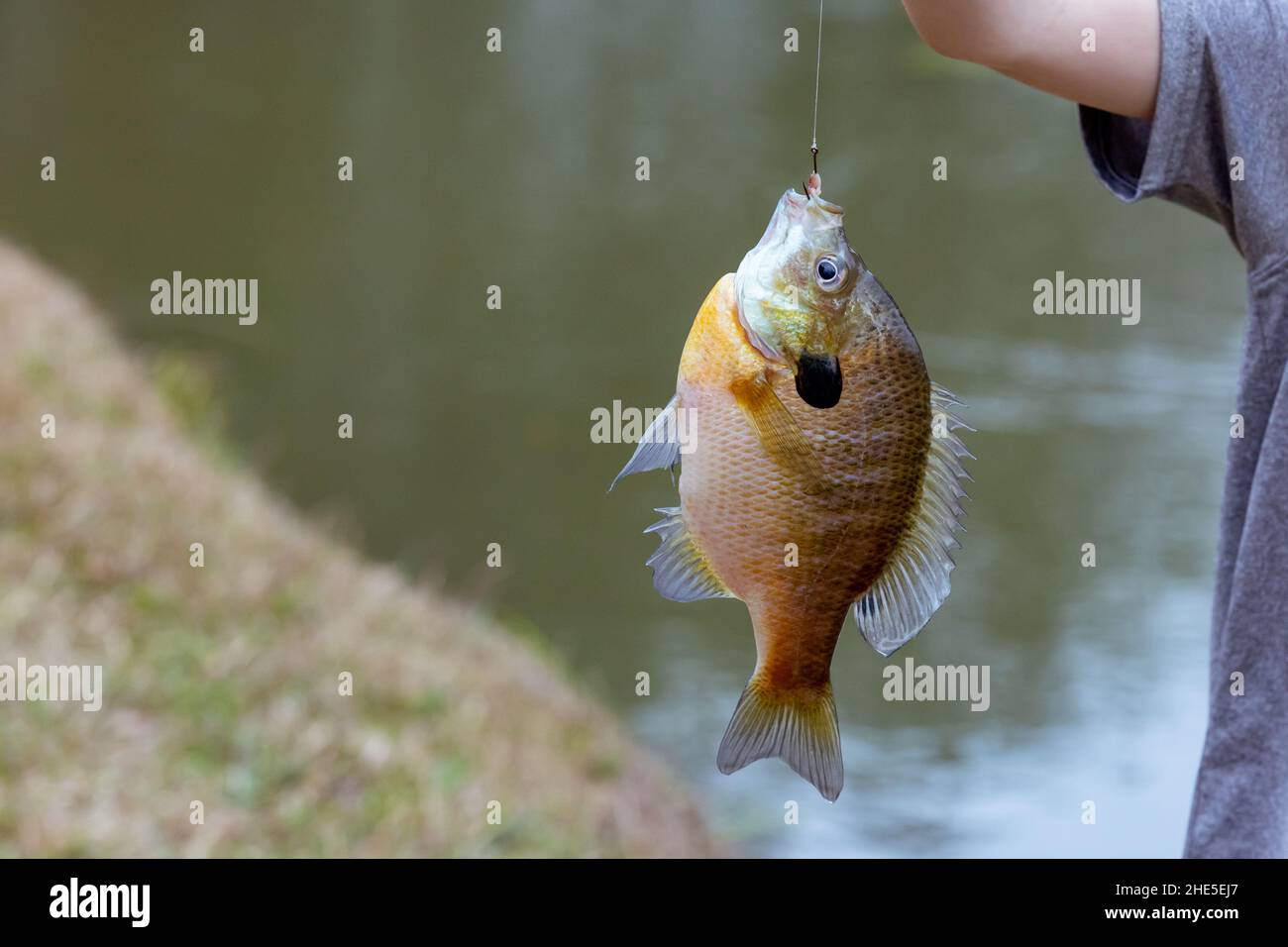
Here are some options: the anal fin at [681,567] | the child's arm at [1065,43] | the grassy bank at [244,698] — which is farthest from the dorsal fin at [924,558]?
the grassy bank at [244,698]

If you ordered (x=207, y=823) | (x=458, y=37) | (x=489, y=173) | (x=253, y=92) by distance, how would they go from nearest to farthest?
(x=207, y=823)
(x=489, y=173)
(x=253, y=92)
(x=458, y=37)

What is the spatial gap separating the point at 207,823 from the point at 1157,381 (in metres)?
5.10

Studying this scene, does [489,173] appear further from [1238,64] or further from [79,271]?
[1238,64]

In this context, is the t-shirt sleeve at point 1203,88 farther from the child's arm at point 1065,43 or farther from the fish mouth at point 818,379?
the fish mouth at point 818,379

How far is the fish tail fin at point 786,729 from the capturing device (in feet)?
2.77

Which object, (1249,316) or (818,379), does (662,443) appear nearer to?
(818,379)

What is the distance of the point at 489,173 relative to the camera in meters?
7.79

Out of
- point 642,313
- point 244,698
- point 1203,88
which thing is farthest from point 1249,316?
point 642,313

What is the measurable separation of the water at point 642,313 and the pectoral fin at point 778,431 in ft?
8.77

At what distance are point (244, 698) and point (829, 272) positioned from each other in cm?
222

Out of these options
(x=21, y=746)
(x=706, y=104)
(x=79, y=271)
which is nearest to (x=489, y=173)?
(x=706, y=104)

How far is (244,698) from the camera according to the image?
9.22 ft

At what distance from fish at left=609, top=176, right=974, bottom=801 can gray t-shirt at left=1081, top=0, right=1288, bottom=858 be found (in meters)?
0.48

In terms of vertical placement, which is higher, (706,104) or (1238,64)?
(706,104)
